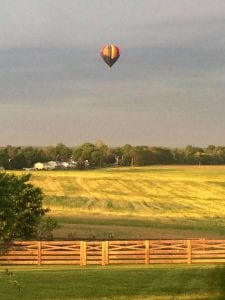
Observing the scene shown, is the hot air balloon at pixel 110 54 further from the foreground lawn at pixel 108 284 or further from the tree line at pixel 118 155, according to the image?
the tree line at pixel 118 155

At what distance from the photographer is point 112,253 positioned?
32.8 metres

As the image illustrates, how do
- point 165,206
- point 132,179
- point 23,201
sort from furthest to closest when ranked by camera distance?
1. point 132,179
2. point 165,206
3. point 23,201

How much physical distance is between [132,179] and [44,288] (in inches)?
2804

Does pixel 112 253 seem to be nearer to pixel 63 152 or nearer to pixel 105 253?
pixel 105 253

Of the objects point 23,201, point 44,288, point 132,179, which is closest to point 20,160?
point 132,179

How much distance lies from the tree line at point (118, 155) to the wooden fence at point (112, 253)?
97.5 metres

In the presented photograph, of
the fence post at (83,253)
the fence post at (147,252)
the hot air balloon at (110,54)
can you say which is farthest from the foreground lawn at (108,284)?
the hot air balloon at (110,54)

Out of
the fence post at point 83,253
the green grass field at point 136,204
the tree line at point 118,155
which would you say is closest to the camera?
the fence post at point 83,253

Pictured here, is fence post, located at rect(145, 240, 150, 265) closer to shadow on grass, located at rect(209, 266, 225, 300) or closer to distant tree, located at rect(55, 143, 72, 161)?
shadow on grass, located at rect(209, 266, 225, 300)

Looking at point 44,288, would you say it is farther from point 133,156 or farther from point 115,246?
point 133,156

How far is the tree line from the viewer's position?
135 metres

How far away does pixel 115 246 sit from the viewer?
3294cm

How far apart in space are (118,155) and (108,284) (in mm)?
117156

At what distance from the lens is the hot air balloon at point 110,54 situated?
6925 cm
